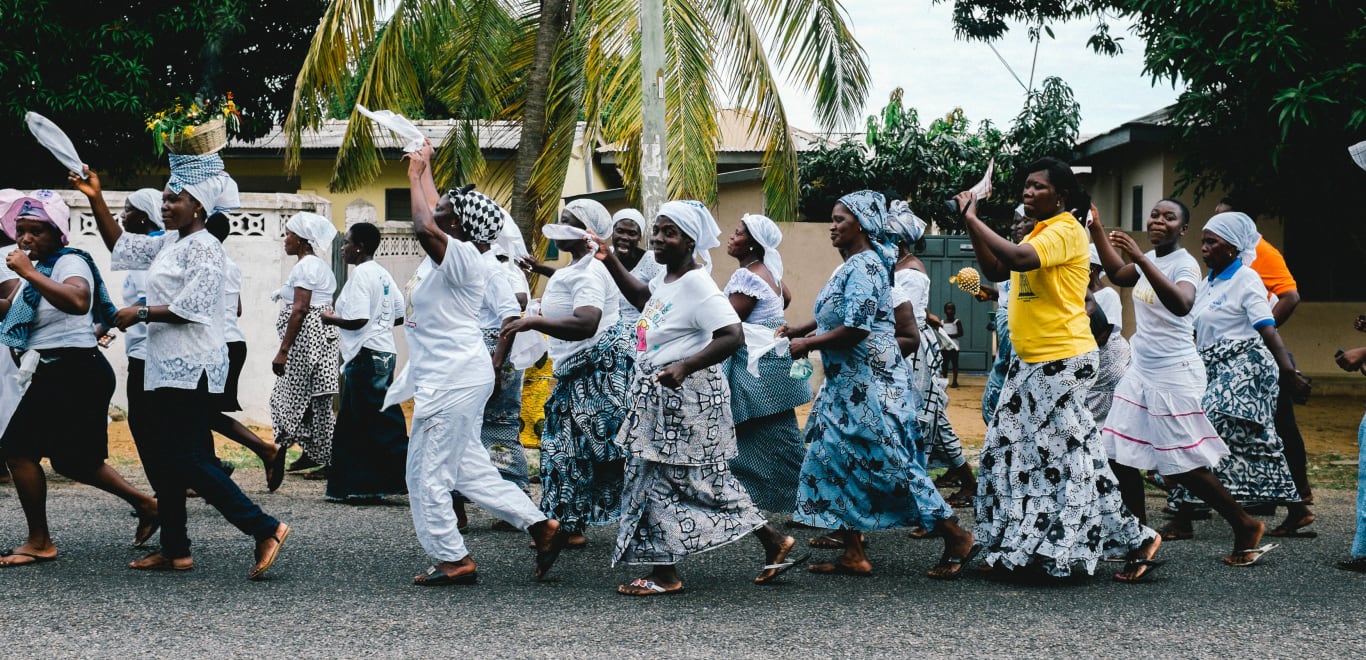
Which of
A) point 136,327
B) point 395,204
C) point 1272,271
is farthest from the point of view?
point 395,204

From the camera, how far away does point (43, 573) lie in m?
5.93

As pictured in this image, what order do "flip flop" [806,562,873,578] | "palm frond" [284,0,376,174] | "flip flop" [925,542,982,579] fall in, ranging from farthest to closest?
"palm frond" [284,0,376,174] < "flip flop" [806,562,873,578] < "flip flop" [925,542,982,579]

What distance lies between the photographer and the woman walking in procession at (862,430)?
19.6 feet

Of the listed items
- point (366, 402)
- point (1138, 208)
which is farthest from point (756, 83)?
point (1138, 208)

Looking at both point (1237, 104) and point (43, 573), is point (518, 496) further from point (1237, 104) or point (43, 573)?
point (1237, 104)

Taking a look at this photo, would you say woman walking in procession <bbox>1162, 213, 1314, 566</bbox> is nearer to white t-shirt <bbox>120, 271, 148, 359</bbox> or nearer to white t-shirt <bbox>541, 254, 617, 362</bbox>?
white t-shirt <bbox>541, 254, 617, 362</bbox>

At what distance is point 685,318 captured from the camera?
559 centimetres

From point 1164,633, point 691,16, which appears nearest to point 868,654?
point 1164,633

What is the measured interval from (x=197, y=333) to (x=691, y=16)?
20.3 ft

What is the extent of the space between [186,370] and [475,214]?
5.01 ft

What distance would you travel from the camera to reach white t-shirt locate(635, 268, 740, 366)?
5.54 meters

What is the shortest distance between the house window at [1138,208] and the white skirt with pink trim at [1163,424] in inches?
490

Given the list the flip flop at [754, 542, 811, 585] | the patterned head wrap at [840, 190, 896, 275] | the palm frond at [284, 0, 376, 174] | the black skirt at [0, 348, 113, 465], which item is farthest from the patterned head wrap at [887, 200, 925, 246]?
the palm frond at [284, 0, 376, 174]

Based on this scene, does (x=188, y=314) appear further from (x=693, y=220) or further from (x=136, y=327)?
(x=693, y=220)
